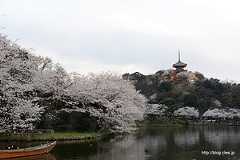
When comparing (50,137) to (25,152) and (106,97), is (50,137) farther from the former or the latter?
(106,97)

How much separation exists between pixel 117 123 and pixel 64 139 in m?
9.80

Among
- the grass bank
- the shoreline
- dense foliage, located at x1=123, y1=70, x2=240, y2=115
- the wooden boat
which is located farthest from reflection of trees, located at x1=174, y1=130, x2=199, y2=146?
dense foliage, located at x1=123, y1=70, x2=240, y2=115

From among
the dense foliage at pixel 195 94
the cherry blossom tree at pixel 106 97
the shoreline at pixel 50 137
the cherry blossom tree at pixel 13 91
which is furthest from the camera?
the dense foliage at pixel 195 94

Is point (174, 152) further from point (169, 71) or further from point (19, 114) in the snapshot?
point (169, 71)

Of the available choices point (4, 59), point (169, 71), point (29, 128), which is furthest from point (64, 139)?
point (169, 71)

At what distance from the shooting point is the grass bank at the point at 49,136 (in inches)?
1182

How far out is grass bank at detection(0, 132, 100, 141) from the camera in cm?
3003

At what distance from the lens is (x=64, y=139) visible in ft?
104

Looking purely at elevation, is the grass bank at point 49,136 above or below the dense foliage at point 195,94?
below

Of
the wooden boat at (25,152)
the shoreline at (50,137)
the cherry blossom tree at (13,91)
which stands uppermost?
the cherry blossom tree at (13,91)

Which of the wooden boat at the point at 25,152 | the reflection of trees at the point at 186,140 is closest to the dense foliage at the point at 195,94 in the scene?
the reflection of trees at the point at 186,140

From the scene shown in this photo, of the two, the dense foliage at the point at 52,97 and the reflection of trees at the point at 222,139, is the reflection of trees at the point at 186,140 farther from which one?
the dense foliage at the point at 52,97

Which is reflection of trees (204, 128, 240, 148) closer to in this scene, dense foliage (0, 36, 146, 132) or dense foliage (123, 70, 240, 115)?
dense foliage (0, 36, 146, 132)

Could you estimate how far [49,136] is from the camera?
31.2 meters
